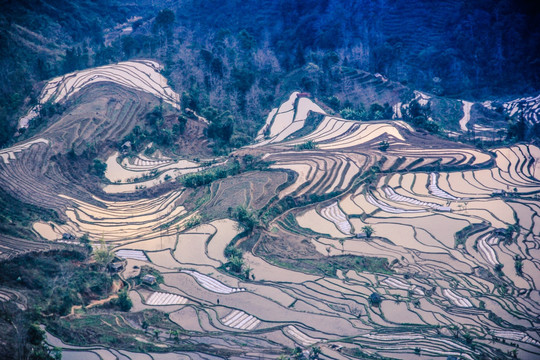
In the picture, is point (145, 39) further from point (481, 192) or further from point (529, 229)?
point (529, 229)

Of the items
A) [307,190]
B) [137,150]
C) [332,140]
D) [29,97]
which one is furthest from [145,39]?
[307,190]

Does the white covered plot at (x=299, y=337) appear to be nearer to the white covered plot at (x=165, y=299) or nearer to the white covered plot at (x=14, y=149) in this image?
the white covered plot at (x=165, y=299)

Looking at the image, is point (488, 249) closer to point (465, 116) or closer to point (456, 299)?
point (456, 299)

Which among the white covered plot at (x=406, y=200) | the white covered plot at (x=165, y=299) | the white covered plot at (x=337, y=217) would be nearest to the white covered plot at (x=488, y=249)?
the white covered plot at (x=406, y=200)

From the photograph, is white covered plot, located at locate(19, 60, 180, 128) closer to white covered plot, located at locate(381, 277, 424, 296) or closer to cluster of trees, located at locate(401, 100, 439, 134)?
cluster of trees, located at locate(401, 100, 439, 134)

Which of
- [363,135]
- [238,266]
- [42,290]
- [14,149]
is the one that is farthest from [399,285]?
[14,149]

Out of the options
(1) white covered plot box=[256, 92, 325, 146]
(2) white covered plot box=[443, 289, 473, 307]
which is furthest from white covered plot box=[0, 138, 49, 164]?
(2) white covered plot box=[443, 289, 473, 307]

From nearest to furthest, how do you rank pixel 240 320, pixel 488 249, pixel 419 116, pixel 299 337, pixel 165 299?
pixel 299 337 → pixel 240 320 → pixel 165 299 → pixel 488 249 → pixel 419 116
